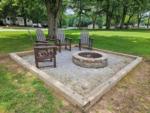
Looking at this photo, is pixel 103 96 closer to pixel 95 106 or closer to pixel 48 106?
pixel 95 106

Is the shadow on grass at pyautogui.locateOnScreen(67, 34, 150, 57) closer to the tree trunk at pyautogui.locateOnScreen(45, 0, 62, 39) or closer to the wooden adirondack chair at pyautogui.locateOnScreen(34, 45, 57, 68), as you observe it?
the tree trunk at pyautogui.locateOnScreen(45, 0, 62, 39)

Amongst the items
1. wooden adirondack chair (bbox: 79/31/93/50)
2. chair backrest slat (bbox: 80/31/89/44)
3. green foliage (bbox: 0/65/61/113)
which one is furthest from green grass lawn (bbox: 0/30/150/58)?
green foliage (bbox: 0/65/61/113)

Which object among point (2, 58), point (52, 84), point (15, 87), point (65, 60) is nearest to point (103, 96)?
point (52, 84)

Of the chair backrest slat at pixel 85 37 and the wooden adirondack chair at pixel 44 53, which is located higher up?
the chair backrest slat at pixel 85 37

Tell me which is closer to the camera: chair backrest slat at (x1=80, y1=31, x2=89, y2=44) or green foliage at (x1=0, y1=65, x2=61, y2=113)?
green foliage at (x1=0, y1=65, x2=61, y2=113)

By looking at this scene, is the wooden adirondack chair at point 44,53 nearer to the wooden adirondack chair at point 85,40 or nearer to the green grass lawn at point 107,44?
the green grass lawn at point 107,44

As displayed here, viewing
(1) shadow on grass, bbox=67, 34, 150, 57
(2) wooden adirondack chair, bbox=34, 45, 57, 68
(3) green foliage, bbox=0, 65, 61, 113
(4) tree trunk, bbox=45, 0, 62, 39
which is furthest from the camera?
(4) tree trunk, bbox=45, 0, 62, 39

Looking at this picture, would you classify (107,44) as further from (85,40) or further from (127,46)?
(85,40)

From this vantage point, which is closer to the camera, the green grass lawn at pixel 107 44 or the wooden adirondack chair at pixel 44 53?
the wooden adirondack chair at pixel 44 53

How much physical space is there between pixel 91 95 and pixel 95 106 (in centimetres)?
25

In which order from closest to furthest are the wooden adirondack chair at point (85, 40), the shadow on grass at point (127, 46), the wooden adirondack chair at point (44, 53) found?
the wooden adirondack chair at point (44, 53), the wooden adirondack chair at point (85, 40), the shadow on grass at point (127, 46)

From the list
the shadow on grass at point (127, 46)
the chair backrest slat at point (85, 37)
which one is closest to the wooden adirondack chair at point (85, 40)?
the chair backrest slat at point (85, 37)

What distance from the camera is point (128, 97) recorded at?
358 cm

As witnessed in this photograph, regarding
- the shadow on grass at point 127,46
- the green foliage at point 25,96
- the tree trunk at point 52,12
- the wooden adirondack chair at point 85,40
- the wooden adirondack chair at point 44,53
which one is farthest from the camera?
the tree trunk at point 52,12
